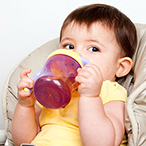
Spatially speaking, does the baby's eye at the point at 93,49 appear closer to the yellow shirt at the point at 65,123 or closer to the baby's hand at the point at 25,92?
the yellow shirt at the point at 65,123

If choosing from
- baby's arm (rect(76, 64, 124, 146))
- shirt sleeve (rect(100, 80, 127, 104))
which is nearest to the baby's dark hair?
shirt sleeve (rect(100, 80, 127, 104))

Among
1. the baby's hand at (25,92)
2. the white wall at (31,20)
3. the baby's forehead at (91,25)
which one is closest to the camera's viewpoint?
the baby's hand at (25,92)

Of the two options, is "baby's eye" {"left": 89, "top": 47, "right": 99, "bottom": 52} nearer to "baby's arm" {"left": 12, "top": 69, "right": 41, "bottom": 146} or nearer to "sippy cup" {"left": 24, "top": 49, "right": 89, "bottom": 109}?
"sippy cup" {"left": 24, "top": 49, "right": 89, "bottom": 109}

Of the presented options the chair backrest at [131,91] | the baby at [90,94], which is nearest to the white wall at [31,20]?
the chair backrest at [131,91]

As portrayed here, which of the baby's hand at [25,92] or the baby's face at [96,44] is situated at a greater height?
the baby's face at [96,44]

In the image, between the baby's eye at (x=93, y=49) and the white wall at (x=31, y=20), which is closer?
the baby's eye at (x=93, y=49)

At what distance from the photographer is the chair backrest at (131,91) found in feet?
2.92

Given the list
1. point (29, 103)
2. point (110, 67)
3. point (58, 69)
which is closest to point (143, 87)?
point (110, 67)

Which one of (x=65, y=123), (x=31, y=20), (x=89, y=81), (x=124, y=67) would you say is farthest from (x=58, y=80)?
(x=31, y=20)

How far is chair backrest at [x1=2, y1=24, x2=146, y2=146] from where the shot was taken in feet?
2.92

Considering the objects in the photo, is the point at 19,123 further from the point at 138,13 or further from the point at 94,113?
the point at 138,13

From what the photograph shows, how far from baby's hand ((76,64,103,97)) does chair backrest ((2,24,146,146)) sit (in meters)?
0.14

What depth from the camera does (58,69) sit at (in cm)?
94

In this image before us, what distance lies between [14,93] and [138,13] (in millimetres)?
791
